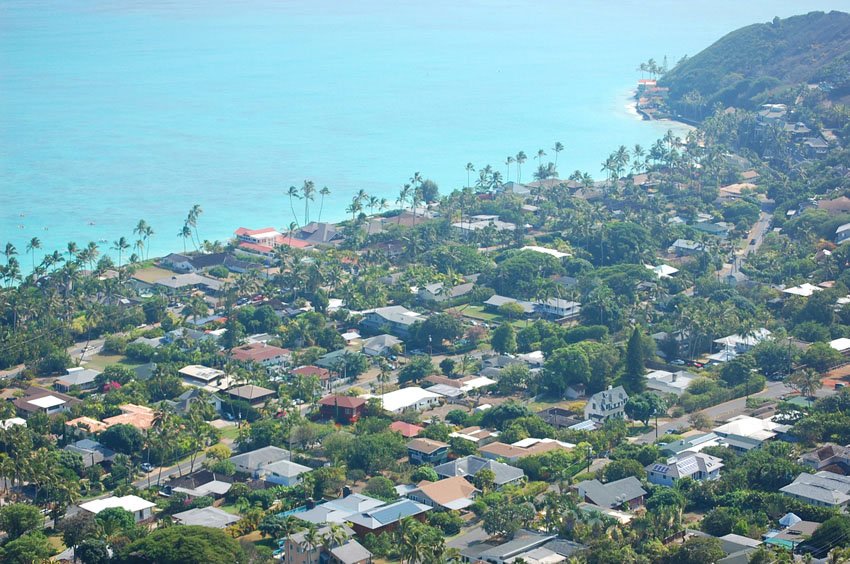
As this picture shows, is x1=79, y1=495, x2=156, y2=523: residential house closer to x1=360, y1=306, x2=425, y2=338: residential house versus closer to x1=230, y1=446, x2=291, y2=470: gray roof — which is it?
x1=230, y1=446, x2=291, y2=470: gray roof

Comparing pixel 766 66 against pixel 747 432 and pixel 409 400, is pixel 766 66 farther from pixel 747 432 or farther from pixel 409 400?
pixel 747 432

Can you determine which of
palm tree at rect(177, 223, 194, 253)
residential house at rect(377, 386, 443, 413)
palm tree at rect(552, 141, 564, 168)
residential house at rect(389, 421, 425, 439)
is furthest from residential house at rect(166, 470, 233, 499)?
palm tree at rect(552, 141, 564, 168)

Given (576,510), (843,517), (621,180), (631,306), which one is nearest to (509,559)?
(576,510)

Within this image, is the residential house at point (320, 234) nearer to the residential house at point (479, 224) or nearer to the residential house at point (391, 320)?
the residential house at point (479, 224)

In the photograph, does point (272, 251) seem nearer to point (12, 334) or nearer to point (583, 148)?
point (12, 334)

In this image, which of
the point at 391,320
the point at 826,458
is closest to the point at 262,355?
the point at 391,320

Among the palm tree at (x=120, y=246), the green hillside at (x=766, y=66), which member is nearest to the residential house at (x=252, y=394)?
the palm tree at (x=120, y=246)
